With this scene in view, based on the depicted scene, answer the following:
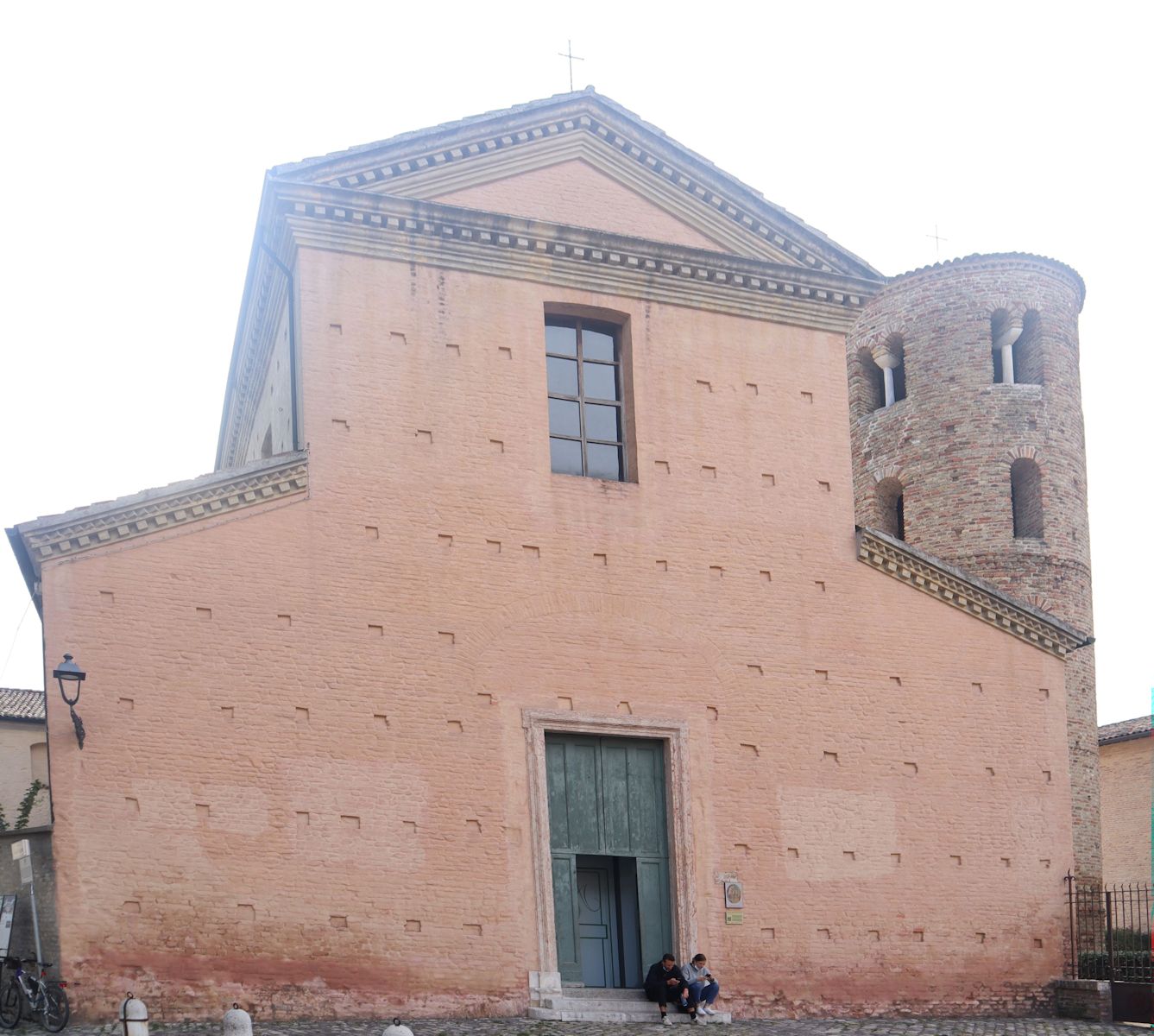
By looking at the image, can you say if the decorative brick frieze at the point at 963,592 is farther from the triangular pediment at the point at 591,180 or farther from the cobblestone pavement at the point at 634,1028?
the cobblestone pavement at the point at 634,1028

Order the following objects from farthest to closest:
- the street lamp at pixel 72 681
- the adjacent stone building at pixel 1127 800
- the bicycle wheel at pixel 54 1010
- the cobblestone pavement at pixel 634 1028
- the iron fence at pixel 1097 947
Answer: the adjacent stone building at pixel 1127 800, the iron fence at pixel 1097 947, the street lamp at pixel 72 681, the cobblestone pavement at pixel 634 1028, the bicycle wheel at pixel 54 1010

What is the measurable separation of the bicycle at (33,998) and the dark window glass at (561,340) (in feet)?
29.3

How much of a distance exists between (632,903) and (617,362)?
6441 millimetres

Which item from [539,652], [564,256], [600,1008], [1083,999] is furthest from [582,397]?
[1083,999]

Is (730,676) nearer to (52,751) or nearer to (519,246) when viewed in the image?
(519,246)

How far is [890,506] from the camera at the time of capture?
106ft

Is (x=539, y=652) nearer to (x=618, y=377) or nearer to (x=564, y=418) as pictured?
(x=564, y=418)

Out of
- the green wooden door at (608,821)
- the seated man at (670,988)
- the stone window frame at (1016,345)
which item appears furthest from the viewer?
the stone window frame at (1016,345)

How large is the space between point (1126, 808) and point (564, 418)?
74.7 ft

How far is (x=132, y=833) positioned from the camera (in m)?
16.1

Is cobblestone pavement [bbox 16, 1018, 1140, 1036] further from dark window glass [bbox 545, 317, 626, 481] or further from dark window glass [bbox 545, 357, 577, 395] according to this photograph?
dark window glass [bbox 545, 357, 577, 395]

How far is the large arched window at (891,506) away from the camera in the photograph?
32125 mm

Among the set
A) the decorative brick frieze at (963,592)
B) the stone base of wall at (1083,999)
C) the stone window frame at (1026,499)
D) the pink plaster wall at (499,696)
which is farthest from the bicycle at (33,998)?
the stone window frame at (1026,499)

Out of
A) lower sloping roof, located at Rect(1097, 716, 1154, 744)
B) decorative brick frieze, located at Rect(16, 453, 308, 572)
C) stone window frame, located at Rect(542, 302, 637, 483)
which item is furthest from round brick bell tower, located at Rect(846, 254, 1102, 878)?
decorative brick frieze, located at Rect(16, 453, 308, 572)
